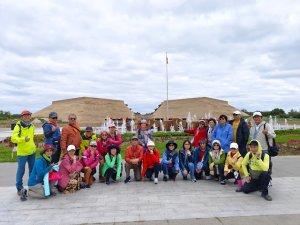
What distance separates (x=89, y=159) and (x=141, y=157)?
1.15m

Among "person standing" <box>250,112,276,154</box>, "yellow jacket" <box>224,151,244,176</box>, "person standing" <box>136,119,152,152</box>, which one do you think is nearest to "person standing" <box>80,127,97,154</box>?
"person standing" <box>136,119,152,152</box>

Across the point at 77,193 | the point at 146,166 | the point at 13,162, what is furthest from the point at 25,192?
the point at 13,162

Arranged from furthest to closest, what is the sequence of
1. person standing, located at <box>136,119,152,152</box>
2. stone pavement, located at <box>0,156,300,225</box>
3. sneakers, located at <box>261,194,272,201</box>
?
person standing, located at <box>136,119,152,152</box> → sneakers, located at <box>261,194,272,201</box> → stone pavement, located at <box>0,156,300,225</box>

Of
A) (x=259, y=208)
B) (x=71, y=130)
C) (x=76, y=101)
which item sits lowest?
(x=259, y=208)

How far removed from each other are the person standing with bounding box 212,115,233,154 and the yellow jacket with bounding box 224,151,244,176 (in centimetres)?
27

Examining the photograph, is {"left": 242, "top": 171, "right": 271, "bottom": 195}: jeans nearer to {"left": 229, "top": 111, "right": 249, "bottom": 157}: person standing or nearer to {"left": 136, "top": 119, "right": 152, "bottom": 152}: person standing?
{"left": 229, "top": 111, "right": 249, "bottom": 157}: person standing

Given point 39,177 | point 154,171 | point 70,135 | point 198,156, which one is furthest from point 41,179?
point 198,156

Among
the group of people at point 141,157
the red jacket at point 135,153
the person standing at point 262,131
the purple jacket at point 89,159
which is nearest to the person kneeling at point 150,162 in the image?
the group of people at point 141,157

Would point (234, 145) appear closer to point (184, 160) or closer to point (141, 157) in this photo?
point (184, 160)

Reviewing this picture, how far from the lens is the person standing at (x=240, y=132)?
6.54 meters

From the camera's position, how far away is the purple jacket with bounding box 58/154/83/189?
19.2 feet

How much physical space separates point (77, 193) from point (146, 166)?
5.45 feet

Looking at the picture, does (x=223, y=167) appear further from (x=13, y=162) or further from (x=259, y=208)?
(x=13, y=162)

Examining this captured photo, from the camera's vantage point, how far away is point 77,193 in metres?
5.80
